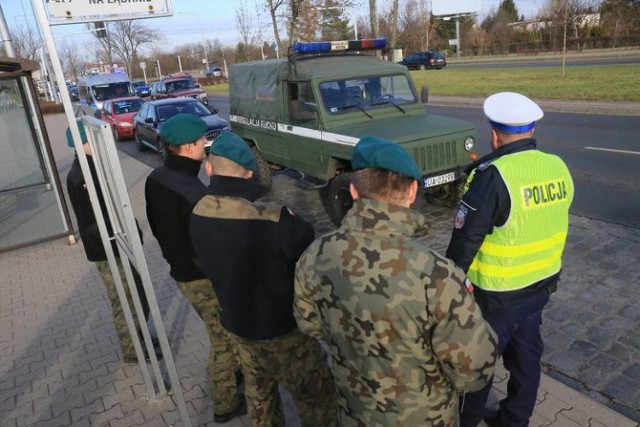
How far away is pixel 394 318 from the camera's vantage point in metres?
1.65

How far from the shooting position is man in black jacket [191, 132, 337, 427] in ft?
7.31

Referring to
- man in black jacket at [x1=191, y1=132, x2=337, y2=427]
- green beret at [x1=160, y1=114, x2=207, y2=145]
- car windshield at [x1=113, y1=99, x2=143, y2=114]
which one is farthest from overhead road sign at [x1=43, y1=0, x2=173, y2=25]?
car windshield at [x1=113, y1=99, x2=143, y2=114]

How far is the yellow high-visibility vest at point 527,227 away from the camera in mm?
2311

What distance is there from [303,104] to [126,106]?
572 inches

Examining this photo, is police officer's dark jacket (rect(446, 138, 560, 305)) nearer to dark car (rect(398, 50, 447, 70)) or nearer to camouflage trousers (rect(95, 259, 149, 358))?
camouflage trousers (rect(95, 259, 149, 358))

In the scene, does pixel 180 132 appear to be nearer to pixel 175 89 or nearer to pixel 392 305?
pixel 392 305

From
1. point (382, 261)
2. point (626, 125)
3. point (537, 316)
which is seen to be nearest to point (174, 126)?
point (382, 261)

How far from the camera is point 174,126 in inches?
112

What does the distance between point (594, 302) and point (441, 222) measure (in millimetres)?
2577

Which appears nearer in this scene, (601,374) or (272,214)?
(272,214)

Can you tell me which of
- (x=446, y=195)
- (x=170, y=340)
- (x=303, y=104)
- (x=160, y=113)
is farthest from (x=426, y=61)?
(x=170, y=340)

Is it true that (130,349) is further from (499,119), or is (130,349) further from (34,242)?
(34,242)

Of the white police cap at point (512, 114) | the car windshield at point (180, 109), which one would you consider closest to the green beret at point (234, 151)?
the white police cap at point (512, 114)

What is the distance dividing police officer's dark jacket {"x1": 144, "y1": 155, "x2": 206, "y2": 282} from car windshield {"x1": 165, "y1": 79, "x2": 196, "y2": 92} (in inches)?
953
